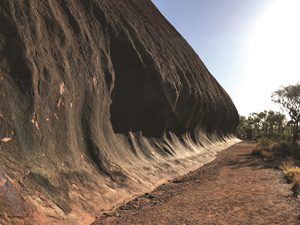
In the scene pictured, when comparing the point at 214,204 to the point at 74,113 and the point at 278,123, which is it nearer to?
the point at 74,113

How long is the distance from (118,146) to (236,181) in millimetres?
5168

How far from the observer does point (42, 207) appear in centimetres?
831

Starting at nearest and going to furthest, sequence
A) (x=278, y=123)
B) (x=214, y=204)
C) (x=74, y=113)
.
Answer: (x=214, y=204), (x=74, y=113), (x=278, y=123)

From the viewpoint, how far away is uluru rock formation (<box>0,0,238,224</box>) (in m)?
8.85

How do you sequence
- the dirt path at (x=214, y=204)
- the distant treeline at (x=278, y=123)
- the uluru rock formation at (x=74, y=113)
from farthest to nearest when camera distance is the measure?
the distant treeline at (x=278, y=123) → the dirt path at (x=214, y=204) → the uluru rock formation at (x=74, y=113)

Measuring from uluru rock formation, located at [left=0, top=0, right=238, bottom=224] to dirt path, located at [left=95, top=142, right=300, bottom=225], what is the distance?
0.71m

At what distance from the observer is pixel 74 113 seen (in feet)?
39.9

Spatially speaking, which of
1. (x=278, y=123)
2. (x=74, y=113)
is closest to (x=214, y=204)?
(x=74, y=113)

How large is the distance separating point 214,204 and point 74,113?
5.11m

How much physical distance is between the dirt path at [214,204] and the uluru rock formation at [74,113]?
0.71 meters

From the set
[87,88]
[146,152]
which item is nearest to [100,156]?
[87,88]

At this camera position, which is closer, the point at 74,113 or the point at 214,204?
the point at 214,204

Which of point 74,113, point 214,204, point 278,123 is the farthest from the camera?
point 278,123

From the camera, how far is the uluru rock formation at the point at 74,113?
29.0 ft
